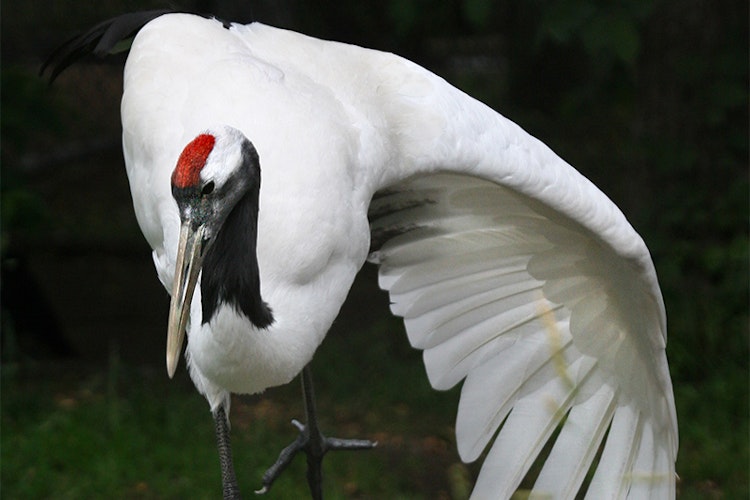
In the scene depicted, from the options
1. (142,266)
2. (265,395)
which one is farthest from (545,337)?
(142,266)

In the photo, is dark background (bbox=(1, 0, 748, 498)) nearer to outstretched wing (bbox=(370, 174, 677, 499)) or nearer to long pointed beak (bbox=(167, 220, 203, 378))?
outstretched wing (bbox=(370, 174, 677, 499))

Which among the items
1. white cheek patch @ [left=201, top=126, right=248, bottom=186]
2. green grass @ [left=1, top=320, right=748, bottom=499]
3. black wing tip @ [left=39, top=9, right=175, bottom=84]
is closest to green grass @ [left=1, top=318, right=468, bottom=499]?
green grass @ [left=1, top=320, right=748, bottom=499]

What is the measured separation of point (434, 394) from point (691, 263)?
49.1 inches

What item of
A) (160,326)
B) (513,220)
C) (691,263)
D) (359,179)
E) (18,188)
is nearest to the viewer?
(359,179)

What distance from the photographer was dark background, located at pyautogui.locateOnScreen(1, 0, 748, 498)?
4.98m

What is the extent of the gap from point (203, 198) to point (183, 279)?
0.18 meters

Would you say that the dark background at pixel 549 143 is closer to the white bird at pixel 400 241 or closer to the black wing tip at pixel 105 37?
the black wing tip at pixel 105 37

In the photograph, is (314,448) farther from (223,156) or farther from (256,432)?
(223,156)

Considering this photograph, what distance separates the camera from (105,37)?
381 centimetres

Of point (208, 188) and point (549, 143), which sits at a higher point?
point (208, 188)

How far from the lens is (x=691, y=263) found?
18.0 feet

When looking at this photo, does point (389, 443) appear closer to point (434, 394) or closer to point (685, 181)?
point (434, 394)

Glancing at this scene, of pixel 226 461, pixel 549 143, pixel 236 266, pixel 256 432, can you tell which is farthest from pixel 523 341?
pixel 549 143

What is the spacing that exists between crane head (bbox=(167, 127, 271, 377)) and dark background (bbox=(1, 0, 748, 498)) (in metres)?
1.72
